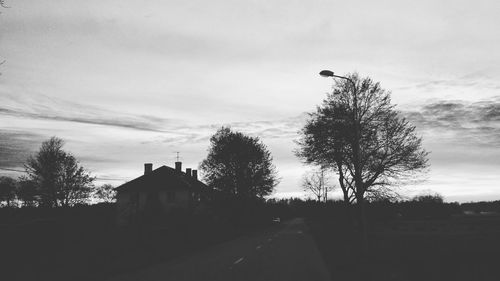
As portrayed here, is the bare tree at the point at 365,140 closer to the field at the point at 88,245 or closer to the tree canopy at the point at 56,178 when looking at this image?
the field at the point at 88,245

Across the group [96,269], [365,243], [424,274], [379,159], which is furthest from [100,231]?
[379,159]

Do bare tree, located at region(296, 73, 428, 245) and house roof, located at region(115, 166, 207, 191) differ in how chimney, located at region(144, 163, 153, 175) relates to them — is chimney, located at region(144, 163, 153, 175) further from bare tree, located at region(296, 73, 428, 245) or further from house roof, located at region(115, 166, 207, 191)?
bare tree, located at region(296, 73, 428, 245)

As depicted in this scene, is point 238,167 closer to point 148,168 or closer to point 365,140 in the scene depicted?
point 148,168

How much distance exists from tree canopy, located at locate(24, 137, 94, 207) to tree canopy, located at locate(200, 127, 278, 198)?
18.5 meters

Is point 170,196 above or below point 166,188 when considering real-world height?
below

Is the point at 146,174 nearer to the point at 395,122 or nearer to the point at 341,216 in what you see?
the point at 341,216

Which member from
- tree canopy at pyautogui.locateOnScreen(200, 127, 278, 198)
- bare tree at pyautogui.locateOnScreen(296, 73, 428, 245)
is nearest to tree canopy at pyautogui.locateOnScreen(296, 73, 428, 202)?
bare tree at pyautogui.locateOnScreen(296, 73, 428, 245)

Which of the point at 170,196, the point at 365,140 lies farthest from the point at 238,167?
the point at 365,140

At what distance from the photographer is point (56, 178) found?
181 ft

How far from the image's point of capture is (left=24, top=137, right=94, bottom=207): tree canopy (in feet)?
177

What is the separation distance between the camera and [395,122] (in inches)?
1219

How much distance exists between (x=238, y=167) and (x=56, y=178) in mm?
26298

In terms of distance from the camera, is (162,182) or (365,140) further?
(162,182)

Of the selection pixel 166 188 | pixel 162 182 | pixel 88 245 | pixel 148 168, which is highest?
pixel 148 168
